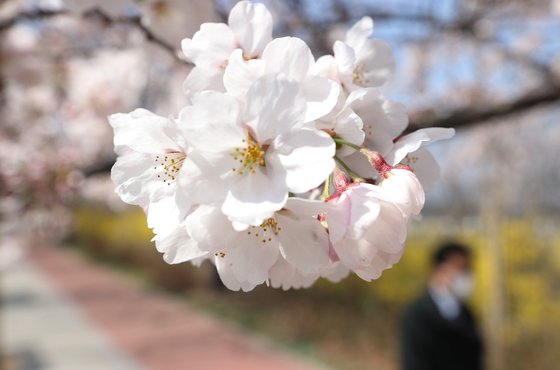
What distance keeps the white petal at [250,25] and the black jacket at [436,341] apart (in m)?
2.77

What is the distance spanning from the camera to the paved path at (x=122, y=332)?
21.5 ft

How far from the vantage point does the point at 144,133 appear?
2.51 ft

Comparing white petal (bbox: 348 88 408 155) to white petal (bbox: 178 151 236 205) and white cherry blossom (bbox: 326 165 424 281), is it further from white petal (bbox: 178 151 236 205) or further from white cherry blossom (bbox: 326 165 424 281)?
white petal (bbox: 178 151 236 205)

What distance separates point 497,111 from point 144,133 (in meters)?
1.75

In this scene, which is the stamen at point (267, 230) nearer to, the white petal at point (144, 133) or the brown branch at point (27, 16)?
the white petal at point (144, 133)

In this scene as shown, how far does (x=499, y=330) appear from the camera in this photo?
5707 millimetres

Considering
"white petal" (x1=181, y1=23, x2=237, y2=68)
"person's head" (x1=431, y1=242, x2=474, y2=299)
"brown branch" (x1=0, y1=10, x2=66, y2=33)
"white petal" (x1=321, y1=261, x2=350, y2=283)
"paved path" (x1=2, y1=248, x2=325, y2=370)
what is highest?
"white petal" (x1=181, y1=23, x2=237, y2=68)

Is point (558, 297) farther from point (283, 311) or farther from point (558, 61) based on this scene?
point (283, 311)

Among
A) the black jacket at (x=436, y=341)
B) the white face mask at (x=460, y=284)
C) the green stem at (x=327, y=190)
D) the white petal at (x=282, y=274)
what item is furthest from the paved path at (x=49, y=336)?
the green stem at (x=327, y=190)

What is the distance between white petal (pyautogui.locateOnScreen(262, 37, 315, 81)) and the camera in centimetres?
71

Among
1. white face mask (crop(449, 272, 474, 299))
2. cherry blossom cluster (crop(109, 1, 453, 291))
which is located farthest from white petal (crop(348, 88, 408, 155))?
white face mask (crop(449, 272, 474, 299))

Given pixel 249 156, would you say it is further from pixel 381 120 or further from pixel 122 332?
pixel 122 332

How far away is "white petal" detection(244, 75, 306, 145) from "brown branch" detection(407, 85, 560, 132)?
4.91ft

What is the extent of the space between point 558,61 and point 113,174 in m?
4.95
